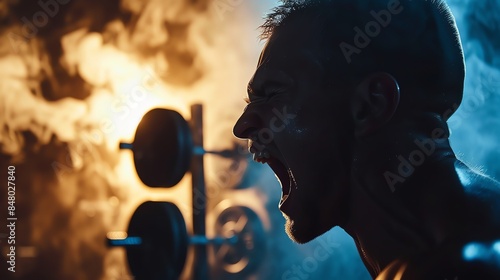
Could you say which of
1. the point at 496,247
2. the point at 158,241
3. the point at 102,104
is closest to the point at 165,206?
the point at 158,241

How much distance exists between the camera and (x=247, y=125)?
2.94 ft

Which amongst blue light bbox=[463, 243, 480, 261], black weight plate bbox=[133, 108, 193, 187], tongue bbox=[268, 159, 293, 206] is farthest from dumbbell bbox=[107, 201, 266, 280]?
blue light bbox=[463, 243, 480, 261]

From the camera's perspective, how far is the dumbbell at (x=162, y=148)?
2676mm

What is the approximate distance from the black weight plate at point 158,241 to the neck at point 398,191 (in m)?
1.80

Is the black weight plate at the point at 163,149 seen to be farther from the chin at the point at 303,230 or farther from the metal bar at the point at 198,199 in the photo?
the chin at the point at 303,230

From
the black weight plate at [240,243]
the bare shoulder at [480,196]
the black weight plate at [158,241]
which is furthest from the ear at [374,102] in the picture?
the black weight plate at [240,243]

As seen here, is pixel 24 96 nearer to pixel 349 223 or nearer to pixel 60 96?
pixel 60 96

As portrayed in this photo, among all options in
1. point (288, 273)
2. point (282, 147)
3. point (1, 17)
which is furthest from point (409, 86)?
point (1, 17)

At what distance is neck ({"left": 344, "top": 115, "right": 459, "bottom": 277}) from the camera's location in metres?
0.75

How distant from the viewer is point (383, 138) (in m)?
0.80

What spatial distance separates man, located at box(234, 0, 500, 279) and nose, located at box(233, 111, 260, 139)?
0.06 feet

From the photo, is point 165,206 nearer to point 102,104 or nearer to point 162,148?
point 162,148

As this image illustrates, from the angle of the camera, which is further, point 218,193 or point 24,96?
point 24,96

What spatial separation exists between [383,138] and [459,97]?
118 mm
